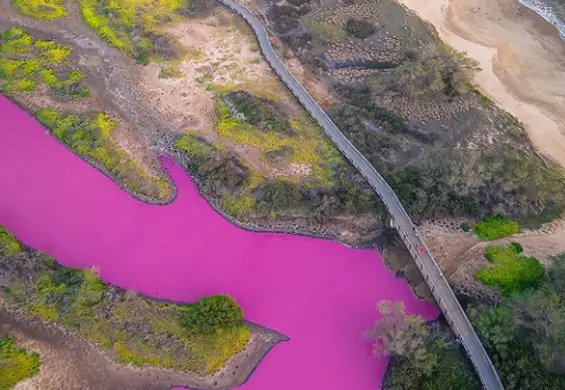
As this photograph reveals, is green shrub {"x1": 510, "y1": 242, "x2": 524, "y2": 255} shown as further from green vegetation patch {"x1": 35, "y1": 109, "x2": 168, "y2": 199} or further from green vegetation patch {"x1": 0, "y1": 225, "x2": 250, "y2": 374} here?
green vegetation patch {"x1": 35, "y1": 109, "x2": 168, "y2": 199}

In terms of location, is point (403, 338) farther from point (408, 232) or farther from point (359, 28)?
point (359, 28)

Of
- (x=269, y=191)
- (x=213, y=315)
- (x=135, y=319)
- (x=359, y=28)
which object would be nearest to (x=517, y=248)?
(x=269, y=191)

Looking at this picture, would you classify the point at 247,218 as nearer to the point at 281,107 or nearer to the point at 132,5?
the point at 281,107

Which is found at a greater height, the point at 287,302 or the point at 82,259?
the point at 287,302

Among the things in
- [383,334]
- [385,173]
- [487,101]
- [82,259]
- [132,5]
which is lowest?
[82,259]

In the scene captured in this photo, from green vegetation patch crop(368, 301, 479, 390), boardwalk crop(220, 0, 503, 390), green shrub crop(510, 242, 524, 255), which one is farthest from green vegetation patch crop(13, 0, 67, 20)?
green shrub crop(510, 242, 524, 255)

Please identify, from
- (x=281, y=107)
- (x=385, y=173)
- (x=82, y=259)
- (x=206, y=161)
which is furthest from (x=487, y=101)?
(x=82, y=259)
